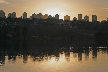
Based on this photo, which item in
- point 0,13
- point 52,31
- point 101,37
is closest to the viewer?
point 101,37

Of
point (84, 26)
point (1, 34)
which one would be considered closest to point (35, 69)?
point (1, 34)

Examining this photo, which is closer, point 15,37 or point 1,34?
point 1,34

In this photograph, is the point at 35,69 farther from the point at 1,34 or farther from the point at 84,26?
the point at 84,26

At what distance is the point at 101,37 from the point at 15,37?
102 ft

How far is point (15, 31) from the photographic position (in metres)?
94.8

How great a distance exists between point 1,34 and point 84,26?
232ft

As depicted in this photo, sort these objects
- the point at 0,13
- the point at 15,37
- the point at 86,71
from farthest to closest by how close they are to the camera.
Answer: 1. the point at 0,13
2. the point at 15,37
3. the point at 86,71

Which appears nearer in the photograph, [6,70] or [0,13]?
[6,70]

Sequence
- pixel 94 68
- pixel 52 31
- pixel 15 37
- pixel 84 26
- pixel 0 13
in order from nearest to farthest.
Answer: pixel 94 68 → pixel 15 37 → pixel 52 31 → pixel 84 26 → pixel 0 13

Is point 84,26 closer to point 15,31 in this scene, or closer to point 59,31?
point 59,31

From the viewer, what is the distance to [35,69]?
2539 cm

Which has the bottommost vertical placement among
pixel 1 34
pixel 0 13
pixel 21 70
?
pixel 21 70

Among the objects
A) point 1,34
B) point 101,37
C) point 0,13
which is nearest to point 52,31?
point 101,37

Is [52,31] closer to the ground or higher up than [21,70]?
higher up
